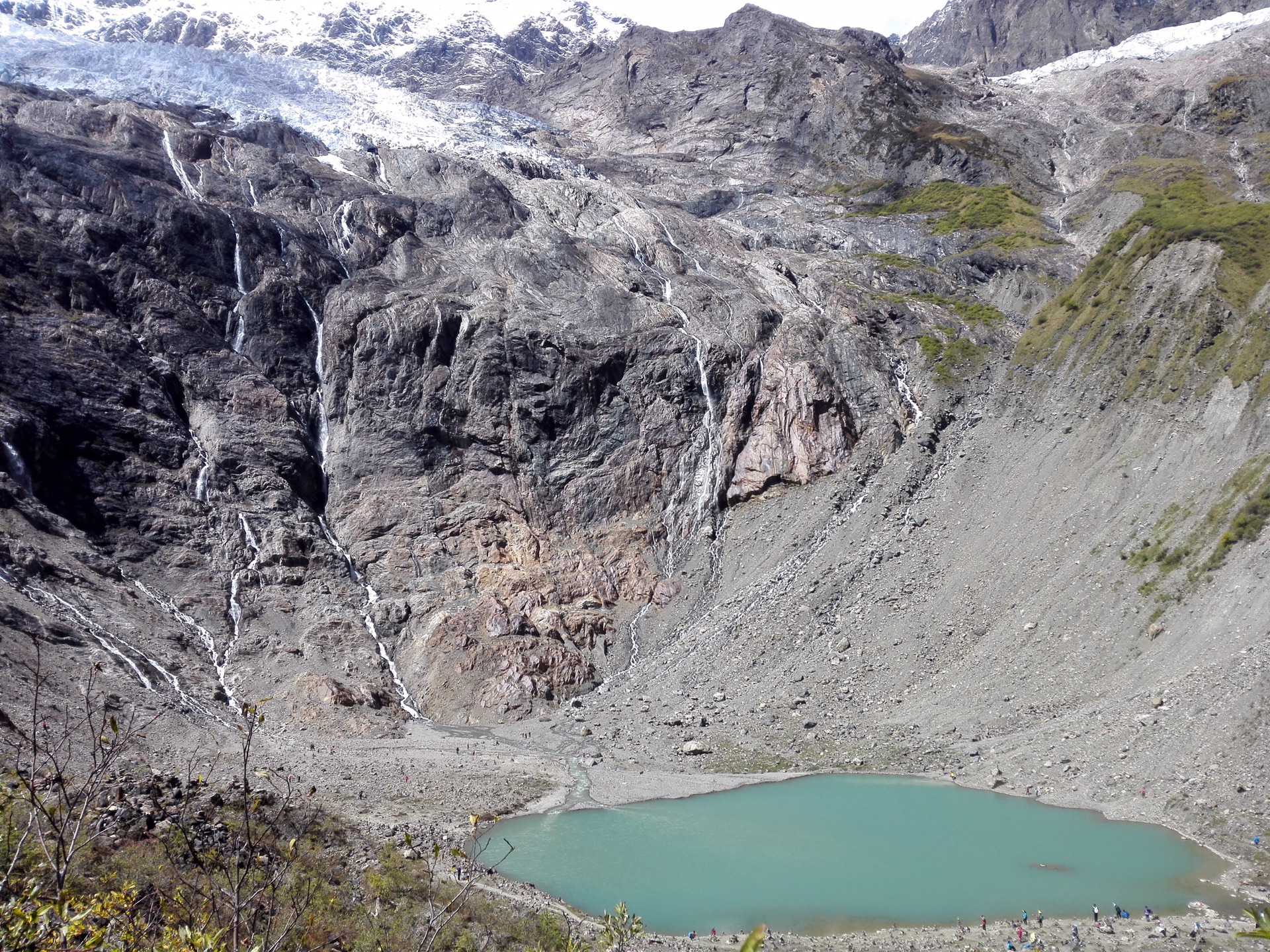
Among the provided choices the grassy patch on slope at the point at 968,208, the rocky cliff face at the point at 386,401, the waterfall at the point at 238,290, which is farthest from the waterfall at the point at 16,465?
the grassy patch on slope at the point at 968,208

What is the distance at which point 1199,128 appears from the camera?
114m

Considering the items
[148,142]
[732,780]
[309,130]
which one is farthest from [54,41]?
[732,780]

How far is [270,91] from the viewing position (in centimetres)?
12800

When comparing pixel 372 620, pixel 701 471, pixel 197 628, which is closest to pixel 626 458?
pixel 701 471

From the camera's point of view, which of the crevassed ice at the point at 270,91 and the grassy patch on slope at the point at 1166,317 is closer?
the grassy patch on slope at the point at 1166,317

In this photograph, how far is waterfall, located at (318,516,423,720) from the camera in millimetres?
48781

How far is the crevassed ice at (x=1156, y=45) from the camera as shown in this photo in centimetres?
15775

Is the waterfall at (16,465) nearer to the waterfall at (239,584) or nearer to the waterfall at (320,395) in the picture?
the waterfall at (239,584)

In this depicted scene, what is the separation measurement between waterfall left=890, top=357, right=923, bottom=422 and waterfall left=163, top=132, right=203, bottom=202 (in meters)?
59.0

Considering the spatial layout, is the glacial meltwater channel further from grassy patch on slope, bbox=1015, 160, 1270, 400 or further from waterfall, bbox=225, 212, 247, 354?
waterfall, bbox=225, 212, 247, 354

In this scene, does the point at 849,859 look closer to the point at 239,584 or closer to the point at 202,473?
the point at 239,584

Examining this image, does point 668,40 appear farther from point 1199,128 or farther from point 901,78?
point 1199,128

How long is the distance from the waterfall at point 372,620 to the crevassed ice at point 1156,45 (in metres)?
152

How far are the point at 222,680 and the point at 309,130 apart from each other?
94039 millimetres
